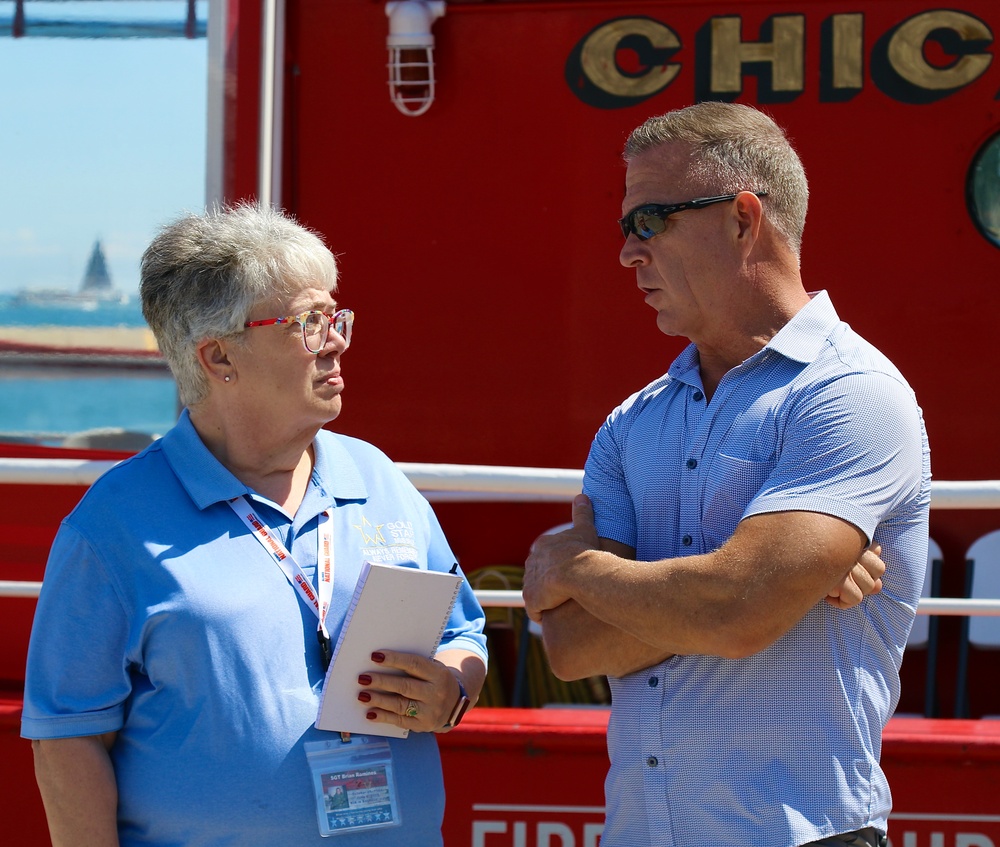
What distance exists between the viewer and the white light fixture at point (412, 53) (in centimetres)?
371

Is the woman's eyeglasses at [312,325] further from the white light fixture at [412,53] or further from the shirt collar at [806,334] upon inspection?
the white light fixture at [412,53]

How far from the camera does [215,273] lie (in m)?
1.90

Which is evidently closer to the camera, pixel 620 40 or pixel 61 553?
pixel 61 553

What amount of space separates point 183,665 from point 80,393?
6.17ft

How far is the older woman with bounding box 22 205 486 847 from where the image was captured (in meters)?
1.75

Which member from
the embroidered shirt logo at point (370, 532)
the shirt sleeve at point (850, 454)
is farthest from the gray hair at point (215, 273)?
the shirt sleeve at point (850, 454)

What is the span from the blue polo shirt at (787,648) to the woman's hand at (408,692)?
0.28 meters

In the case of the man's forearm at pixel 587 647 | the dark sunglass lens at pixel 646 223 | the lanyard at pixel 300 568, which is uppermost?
the dark sunglass lens at pixel 646 223

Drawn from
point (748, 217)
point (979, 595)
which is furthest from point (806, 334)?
point (979, 595)

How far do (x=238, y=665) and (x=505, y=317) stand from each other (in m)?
2.25

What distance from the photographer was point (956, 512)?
3754 millimetres

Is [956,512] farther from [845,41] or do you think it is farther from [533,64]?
[533,64]

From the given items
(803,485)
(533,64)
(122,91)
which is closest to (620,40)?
(533,64)

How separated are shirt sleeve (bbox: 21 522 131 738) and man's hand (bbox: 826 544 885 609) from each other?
103 cm
